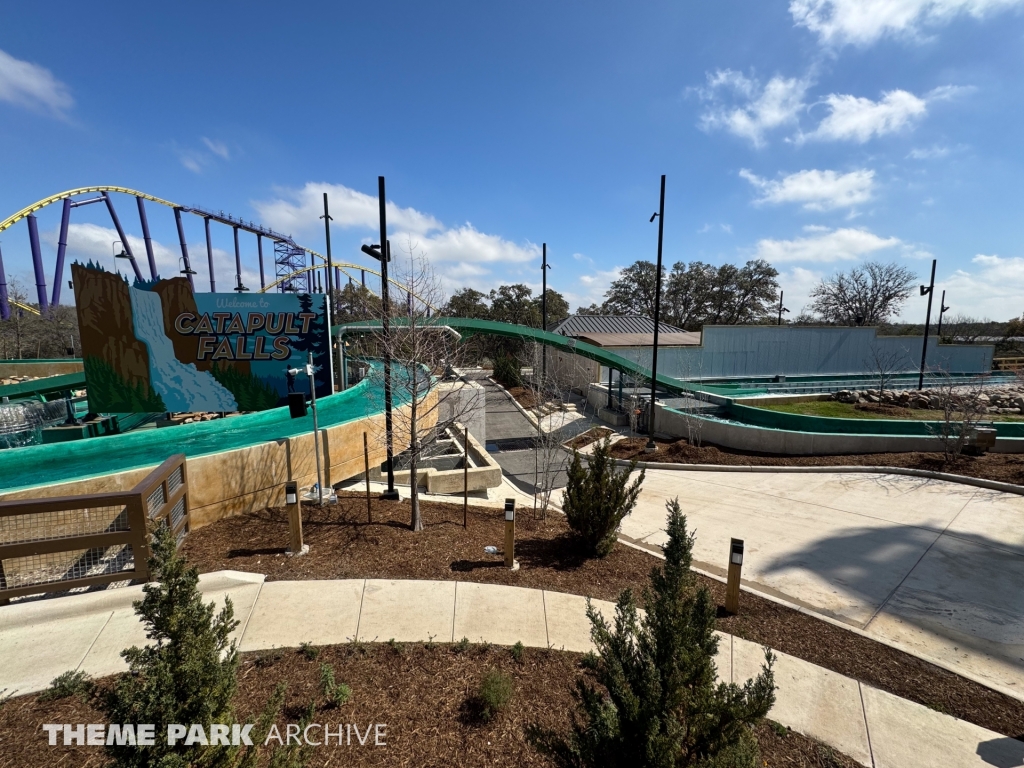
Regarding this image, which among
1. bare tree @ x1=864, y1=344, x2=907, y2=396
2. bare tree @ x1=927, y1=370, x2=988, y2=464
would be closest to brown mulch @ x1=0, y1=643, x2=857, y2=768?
bare tree @ x1=927, y1=370, x2=988, y2=464

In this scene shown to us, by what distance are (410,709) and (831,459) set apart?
1474 centimetres

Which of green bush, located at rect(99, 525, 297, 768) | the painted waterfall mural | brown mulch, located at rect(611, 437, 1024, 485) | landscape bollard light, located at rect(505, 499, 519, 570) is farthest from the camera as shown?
the painted waterfall mural

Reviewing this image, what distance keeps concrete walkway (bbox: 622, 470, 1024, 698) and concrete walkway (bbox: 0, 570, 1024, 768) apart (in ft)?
4.72

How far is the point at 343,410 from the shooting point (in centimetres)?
1269

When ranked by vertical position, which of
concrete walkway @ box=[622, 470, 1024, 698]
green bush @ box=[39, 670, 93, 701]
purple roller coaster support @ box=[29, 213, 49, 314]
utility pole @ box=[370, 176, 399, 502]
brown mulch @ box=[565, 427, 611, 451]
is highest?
purple roller coaster support @ box=[29, 213, 49, 314]

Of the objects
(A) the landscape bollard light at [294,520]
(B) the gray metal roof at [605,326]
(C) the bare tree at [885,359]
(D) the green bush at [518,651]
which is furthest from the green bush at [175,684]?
(C) the bare tree at [885,359]

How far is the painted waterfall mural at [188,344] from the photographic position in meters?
13.6

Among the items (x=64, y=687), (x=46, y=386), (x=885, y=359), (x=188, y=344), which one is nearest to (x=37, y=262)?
(x=46, y=386)

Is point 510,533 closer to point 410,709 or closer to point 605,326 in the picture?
point 410,709

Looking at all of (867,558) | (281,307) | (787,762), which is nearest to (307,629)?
(787,762)

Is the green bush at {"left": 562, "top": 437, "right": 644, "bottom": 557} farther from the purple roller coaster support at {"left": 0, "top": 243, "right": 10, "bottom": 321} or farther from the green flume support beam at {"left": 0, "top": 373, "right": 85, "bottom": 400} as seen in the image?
the purple roller coaster support at {"left": 0, "top": 243, "right": 10, "bottom": 321}

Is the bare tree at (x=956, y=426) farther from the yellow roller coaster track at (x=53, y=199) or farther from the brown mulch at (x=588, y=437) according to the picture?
the yellow roller coaster track at (x=53, y=199)

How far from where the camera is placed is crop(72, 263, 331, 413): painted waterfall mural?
13.6 meters

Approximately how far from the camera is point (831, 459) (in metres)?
13.7
